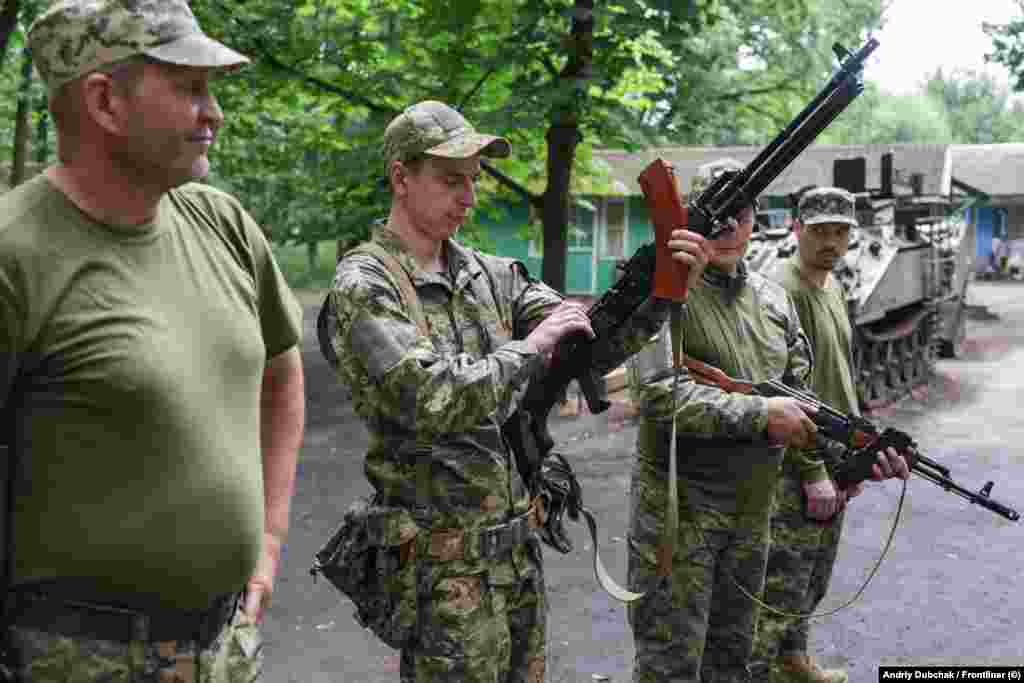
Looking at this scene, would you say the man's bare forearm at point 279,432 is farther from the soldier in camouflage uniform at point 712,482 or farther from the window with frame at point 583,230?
the window with frame at point 583,230

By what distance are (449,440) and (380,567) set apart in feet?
1.33

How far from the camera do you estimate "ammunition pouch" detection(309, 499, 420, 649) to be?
9.59 ft

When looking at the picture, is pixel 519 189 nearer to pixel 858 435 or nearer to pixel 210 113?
pixel 858 435

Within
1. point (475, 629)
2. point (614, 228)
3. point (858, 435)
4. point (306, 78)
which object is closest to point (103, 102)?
point (475, 629)

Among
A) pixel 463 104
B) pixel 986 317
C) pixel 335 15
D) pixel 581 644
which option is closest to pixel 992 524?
pixel 581 644

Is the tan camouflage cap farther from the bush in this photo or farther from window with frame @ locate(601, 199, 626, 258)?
window with frame @ locate(601, 199, 626, 258)

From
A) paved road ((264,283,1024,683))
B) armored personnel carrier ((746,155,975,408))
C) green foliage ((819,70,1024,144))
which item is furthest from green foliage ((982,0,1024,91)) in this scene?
green foliage ((819,70,1024,144))

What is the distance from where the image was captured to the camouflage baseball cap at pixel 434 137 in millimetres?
2969

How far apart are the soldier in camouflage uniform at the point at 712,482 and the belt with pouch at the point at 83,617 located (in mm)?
2258

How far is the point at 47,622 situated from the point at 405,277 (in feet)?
4.56

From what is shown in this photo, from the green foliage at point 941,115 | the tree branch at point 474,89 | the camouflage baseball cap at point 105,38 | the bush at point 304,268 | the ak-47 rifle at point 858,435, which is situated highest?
the green foliage at point 941,115

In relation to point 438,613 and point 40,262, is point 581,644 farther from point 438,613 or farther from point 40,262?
point 40,262

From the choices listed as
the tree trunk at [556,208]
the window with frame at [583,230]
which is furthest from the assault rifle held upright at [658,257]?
the window with frame at [583,230]

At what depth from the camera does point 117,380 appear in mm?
1836
